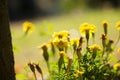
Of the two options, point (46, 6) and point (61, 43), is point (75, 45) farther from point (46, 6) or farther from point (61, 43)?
point (46, 6)

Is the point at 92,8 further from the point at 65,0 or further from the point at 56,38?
the point at 56,38

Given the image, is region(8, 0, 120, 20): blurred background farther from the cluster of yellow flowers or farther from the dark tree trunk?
the dark tree trunk

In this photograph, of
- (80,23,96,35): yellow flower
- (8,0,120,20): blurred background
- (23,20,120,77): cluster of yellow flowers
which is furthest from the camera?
(8,0,120,20): blurred background

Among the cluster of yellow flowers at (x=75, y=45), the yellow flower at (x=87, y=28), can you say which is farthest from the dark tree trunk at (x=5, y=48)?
the yellow flower at (x=87, y=28)

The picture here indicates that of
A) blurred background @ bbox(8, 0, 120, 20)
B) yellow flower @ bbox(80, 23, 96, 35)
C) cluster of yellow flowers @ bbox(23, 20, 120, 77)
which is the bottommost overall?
blurred background @ bbox(8, 0, 120, 20)

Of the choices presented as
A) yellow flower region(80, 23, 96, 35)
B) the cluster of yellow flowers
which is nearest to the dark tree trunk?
the cluster of yellow flowers

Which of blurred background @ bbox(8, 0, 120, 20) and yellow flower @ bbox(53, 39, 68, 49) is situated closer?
yellow flower @ bbox(53, 39, 68, 49)

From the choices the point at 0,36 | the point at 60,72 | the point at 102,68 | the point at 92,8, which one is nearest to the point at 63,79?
the point at 60,72

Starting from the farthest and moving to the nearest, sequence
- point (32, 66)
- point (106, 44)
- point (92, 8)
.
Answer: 1. point (92, 8)
2. point (106, 44)
3. point (32, 66)

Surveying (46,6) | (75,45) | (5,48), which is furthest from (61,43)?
(46,6)

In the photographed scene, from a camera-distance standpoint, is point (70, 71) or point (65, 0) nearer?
point (70, 71)
